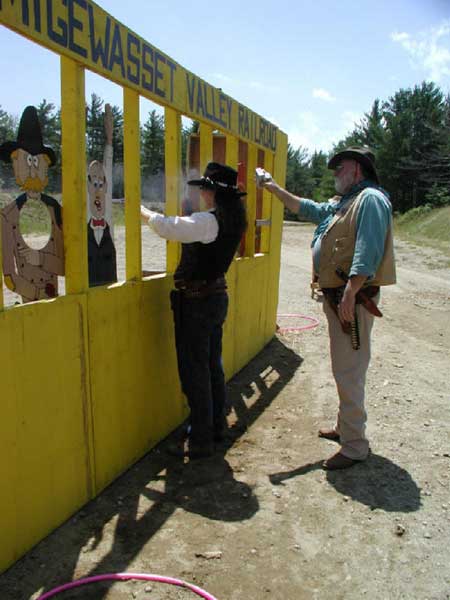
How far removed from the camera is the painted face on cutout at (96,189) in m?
3.07

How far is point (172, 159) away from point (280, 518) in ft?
8.33

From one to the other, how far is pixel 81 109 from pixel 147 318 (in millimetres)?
1423

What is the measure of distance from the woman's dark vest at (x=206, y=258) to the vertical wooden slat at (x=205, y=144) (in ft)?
3.78

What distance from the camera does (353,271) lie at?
3.24m

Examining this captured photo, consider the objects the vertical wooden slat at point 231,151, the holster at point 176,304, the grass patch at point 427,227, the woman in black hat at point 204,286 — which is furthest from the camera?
the grass patch at point 427,227

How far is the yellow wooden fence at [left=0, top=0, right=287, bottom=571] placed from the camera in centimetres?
243

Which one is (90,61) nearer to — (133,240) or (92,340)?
(133,240)

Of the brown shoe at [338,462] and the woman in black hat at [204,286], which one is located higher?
the woman in black hat at [204,286]

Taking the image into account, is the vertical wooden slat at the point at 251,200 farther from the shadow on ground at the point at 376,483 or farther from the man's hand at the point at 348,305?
the shadow on ground at the point at 376,483

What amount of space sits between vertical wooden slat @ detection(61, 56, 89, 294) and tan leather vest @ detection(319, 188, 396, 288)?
5.28 ft

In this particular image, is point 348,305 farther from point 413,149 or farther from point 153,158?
point 413,149

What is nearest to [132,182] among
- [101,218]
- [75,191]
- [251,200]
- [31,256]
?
[101,218]

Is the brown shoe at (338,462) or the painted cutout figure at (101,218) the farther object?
the brown shoe at (338,462)

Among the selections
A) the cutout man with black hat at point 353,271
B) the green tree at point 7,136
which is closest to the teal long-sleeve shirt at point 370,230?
the cutout man with black hat at point 353,271
